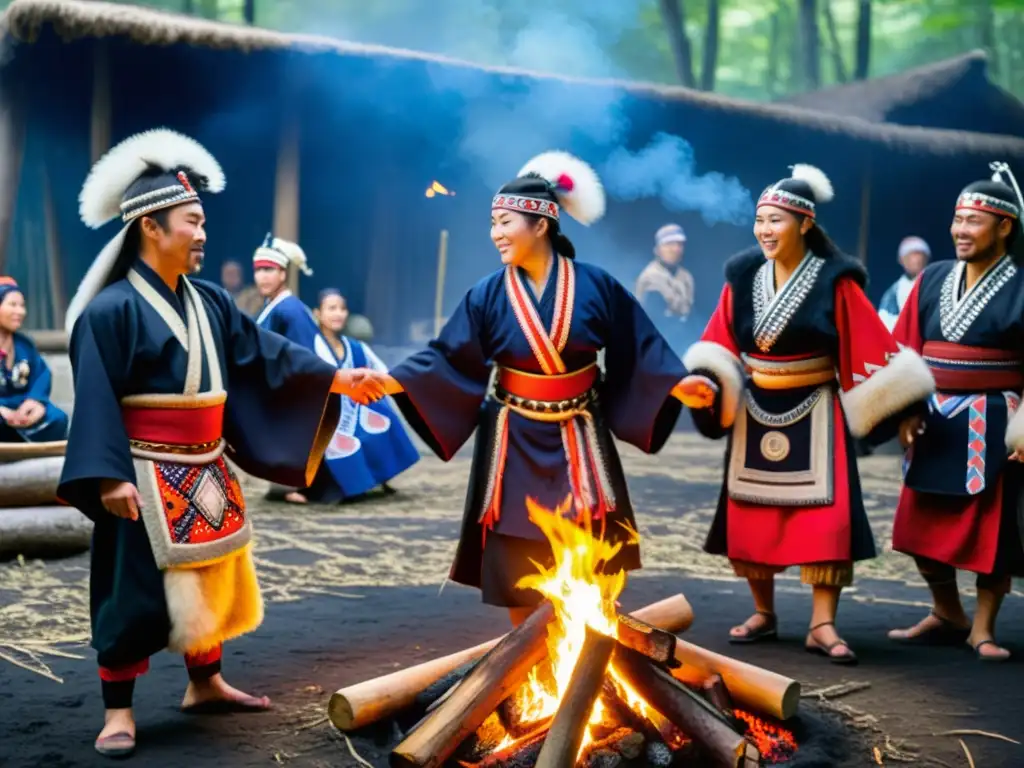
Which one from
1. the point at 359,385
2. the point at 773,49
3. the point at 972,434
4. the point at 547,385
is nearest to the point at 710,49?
the point at 773,49

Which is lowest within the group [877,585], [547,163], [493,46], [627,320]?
[877,585]

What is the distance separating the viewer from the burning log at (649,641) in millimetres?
3262

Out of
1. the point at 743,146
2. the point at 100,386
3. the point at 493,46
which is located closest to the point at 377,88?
the point at 743,146

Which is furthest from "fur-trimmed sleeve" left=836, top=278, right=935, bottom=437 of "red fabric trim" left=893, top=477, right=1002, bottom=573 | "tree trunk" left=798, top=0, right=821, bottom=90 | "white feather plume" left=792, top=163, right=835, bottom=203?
"tree trunk" left=798, top=0, right=821, bottom=90

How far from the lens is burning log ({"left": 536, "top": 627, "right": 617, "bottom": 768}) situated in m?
2.98

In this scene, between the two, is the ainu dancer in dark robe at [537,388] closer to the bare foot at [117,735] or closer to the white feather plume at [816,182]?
the white feather plume at [816,182]

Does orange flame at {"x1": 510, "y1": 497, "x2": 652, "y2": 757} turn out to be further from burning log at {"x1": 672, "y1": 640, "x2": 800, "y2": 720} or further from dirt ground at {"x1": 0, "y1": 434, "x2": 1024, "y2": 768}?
dirt ground at {"x1": 0, "y1": 434, "x2": 1024, "y2": 768}

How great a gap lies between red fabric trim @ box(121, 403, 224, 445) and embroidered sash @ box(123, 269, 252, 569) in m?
0.02

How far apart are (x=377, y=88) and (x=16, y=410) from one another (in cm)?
613

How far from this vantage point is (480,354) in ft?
13.7

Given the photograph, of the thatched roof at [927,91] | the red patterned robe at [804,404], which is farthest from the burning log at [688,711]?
the thatched roof at [927,91]

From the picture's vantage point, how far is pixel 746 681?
3600 mm

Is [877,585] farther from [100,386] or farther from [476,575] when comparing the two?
[100,386]

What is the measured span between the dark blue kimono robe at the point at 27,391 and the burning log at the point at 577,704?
483 centimetres
